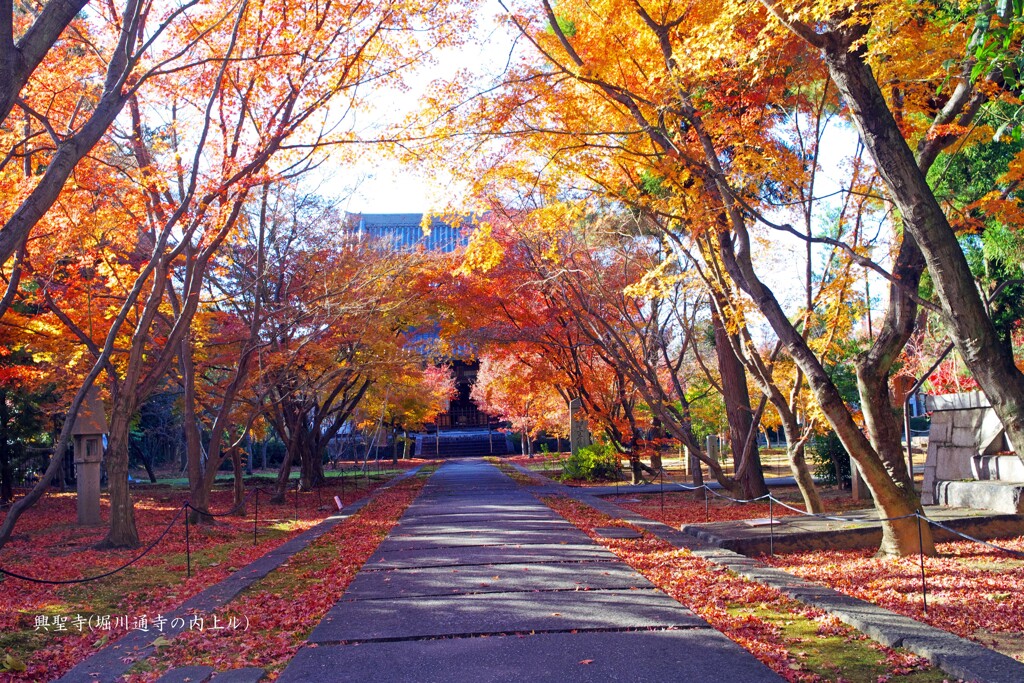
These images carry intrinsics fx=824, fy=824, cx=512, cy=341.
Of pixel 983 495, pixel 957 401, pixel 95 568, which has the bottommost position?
pixel 95 568

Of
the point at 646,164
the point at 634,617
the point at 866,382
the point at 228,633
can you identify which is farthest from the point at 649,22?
the point at 228,633

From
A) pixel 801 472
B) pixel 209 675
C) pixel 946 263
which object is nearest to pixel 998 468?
pixel 801 472

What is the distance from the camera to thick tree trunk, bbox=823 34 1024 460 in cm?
566

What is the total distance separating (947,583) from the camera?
7820 mm

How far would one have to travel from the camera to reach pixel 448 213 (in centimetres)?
1174

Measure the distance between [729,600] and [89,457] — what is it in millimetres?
13228

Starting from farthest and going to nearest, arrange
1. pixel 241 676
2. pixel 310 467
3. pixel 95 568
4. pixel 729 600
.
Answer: pixel 310 467, pixel 95 568, pixel 729 600, pixel 241 676

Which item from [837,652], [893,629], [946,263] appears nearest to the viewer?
[837,652]

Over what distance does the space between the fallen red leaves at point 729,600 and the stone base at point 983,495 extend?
14.4 ft

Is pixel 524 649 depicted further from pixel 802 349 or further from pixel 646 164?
pixel 646 164

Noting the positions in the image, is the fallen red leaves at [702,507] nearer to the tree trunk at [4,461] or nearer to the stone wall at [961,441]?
the stone wall at [961,441]

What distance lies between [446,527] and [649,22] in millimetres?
8633

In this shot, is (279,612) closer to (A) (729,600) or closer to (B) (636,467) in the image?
(A) (729,600)

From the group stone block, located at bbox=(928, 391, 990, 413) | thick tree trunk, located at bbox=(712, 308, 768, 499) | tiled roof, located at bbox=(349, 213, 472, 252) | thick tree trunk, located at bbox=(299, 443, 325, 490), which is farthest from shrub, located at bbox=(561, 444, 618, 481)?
stone block, located at bbox=(928, 391, 990, 413)
